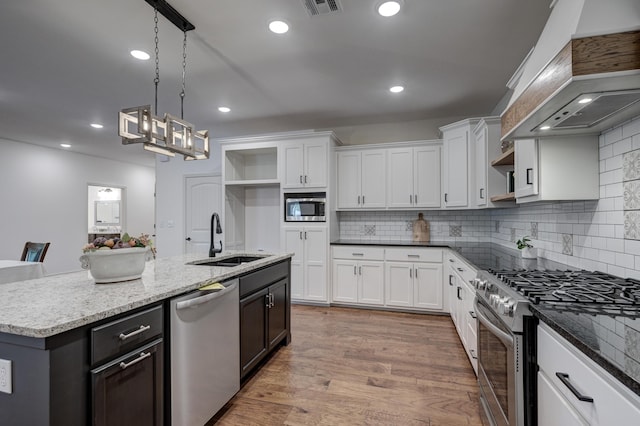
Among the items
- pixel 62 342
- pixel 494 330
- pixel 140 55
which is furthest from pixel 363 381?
pixel 140 55

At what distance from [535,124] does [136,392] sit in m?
2.41

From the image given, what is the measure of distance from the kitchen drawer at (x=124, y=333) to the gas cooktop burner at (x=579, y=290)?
5.62 ft

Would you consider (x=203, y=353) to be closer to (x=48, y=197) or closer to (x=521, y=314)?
(x=521, y=314)

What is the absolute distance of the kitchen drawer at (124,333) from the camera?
128 cm

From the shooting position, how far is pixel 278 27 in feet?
8.00

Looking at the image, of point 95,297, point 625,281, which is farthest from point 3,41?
point 625,281

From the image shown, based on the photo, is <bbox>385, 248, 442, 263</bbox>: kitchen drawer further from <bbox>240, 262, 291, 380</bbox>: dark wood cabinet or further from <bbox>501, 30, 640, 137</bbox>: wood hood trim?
<bbox>501, 30, 640, 137</bbox>: wood hood trim

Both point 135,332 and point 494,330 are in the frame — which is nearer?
point 135,332

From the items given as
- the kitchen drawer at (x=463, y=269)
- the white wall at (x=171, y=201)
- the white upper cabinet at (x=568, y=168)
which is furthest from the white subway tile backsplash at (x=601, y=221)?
the white wall at (x=171, y=201)

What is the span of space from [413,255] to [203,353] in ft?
9.77

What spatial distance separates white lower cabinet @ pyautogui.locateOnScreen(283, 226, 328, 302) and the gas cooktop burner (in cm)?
275

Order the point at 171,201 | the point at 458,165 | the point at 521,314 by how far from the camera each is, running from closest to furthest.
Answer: the point at 521,314, the point at 458,165, the point at 171,201

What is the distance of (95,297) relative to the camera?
149cm

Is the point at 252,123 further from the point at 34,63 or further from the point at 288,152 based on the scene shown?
the point at 34,63
